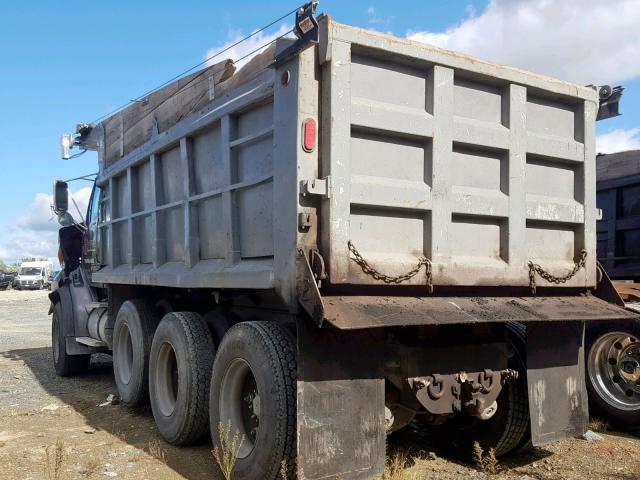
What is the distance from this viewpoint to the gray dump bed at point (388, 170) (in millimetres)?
3502

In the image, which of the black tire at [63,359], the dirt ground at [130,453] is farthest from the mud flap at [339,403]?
the black tire at [63,359]

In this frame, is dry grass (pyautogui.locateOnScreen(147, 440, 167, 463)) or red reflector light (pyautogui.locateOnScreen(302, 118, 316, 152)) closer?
red reflector light (pyautogui.locateOnScreen(302, 118, 316, 152))

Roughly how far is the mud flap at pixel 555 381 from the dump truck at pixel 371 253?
0.01 m

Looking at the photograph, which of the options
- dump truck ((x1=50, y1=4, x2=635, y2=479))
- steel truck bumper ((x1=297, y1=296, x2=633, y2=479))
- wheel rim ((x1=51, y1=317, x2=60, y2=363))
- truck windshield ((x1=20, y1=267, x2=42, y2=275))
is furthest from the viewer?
truck windshield ((x1=20, y1=267, x2=42, y2=275))

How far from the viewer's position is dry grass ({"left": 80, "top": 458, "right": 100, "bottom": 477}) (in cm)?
424

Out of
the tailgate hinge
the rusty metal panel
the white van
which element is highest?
the tailgate hinge

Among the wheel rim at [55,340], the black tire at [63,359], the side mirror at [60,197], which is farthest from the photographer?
the wheel rim at [55,340]

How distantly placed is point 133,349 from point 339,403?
3.11 meters

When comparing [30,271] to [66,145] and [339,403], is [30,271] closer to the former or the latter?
[66,145]

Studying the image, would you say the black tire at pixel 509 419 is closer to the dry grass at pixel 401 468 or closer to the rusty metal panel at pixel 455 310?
the rusty metal panel at pixel 455 310

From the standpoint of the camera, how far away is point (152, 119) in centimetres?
587

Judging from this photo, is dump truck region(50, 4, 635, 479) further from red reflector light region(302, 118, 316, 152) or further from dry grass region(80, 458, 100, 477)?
dry grass region(80, 458, 100, 477)

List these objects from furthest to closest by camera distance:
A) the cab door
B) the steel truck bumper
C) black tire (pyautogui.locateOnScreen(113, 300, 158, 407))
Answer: the cab door → black tire (pyautogui.locateOnScreen(113, 300, 158, 407)) → the steel truck bumper

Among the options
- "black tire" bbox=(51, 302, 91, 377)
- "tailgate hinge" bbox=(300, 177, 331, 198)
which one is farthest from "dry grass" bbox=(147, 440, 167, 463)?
"black tire" bbox=(51, 302, 91, 377)
